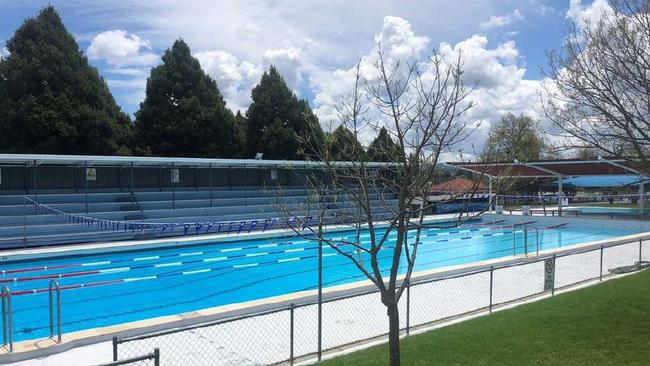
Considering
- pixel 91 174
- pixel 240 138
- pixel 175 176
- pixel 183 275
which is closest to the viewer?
pixel 183 275

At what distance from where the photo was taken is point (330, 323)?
9211 millimetres

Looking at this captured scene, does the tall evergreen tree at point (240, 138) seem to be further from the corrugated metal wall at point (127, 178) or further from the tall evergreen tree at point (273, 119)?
the corrugated metal wall at point (127, 178)

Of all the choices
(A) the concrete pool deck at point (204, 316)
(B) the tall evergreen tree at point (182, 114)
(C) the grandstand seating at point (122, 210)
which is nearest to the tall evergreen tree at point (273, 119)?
(B) the tall evergreen tree at point (182, 114)

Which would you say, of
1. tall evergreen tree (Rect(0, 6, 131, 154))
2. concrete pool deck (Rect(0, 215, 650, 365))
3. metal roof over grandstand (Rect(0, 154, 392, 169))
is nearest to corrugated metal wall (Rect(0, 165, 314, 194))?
metal roof over grandstand (Rect(0, 154, 392, 169))

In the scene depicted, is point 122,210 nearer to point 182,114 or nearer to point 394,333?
point 182,114

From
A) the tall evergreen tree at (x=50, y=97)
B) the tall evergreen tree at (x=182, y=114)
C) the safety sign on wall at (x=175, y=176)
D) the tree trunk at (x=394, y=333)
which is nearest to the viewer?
the tree trunk at (x=394, y=333)

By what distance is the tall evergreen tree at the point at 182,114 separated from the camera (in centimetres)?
3616

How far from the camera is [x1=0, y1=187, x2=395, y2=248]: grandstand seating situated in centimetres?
2009

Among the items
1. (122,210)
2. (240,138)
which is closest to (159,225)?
(122,210)

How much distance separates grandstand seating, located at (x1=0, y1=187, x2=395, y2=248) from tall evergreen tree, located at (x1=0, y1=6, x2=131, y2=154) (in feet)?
24.7

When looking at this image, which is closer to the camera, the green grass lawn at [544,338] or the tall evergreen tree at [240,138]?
the green grass lawn at [544,338]

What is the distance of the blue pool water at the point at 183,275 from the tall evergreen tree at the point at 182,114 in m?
15.7

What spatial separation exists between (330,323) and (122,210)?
1814cm

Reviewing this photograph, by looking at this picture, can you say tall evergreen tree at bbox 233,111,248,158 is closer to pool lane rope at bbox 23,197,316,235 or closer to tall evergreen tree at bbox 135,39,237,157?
tall evergreen tree at bbox 135,39,237,157
